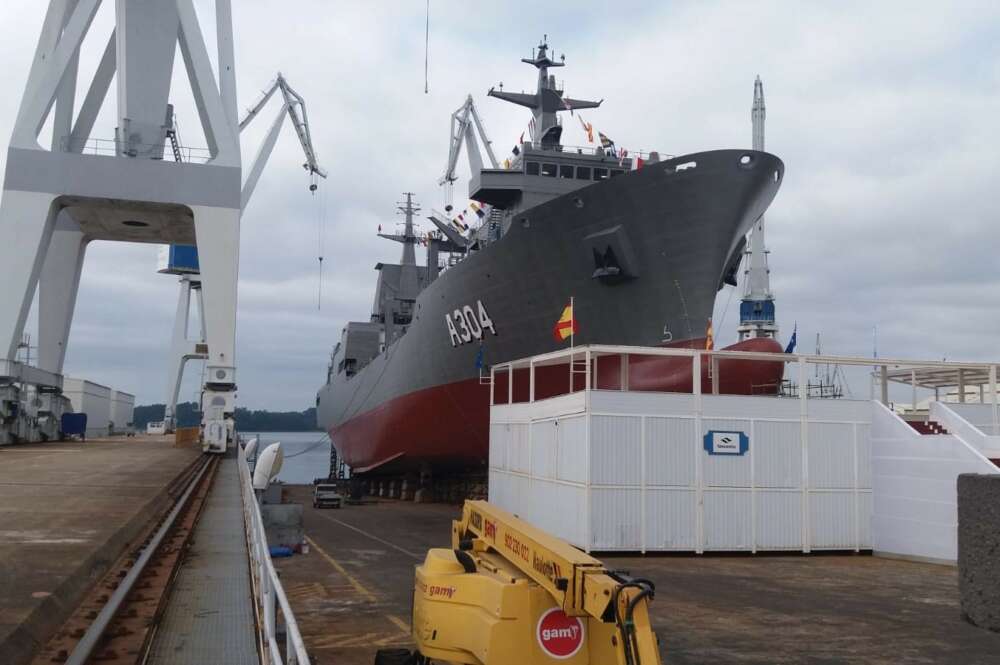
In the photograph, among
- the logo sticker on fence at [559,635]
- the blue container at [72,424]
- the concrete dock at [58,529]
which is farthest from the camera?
the blue container at [72,424]

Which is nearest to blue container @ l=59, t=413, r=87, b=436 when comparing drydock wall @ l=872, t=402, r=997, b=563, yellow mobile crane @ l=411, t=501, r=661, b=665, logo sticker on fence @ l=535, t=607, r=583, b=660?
drydock wall @ l=872, t=402, r=997, b=563

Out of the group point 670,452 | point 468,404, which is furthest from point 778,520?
point 468,404

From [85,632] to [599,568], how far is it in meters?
2.93

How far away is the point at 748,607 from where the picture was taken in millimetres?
10516

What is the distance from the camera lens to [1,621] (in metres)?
3.86

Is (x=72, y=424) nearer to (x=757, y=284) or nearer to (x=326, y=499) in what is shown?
(x=326, y=499)

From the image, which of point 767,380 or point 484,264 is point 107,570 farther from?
point 484,264

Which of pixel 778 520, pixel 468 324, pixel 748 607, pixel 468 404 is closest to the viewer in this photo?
pixel 748 607

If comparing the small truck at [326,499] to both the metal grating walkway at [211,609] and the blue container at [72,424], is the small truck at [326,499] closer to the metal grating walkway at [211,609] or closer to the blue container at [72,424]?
the blue container at [72,424]

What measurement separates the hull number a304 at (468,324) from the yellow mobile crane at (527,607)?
16.3 metres

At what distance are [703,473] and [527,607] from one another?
36.2 feet

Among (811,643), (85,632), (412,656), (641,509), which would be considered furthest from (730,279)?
(85,632)

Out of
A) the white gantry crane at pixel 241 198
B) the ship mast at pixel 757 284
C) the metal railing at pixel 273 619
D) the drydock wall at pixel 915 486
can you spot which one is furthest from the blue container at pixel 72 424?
the ship mast at pixel 757 284

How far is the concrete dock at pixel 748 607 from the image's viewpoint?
825 cm
